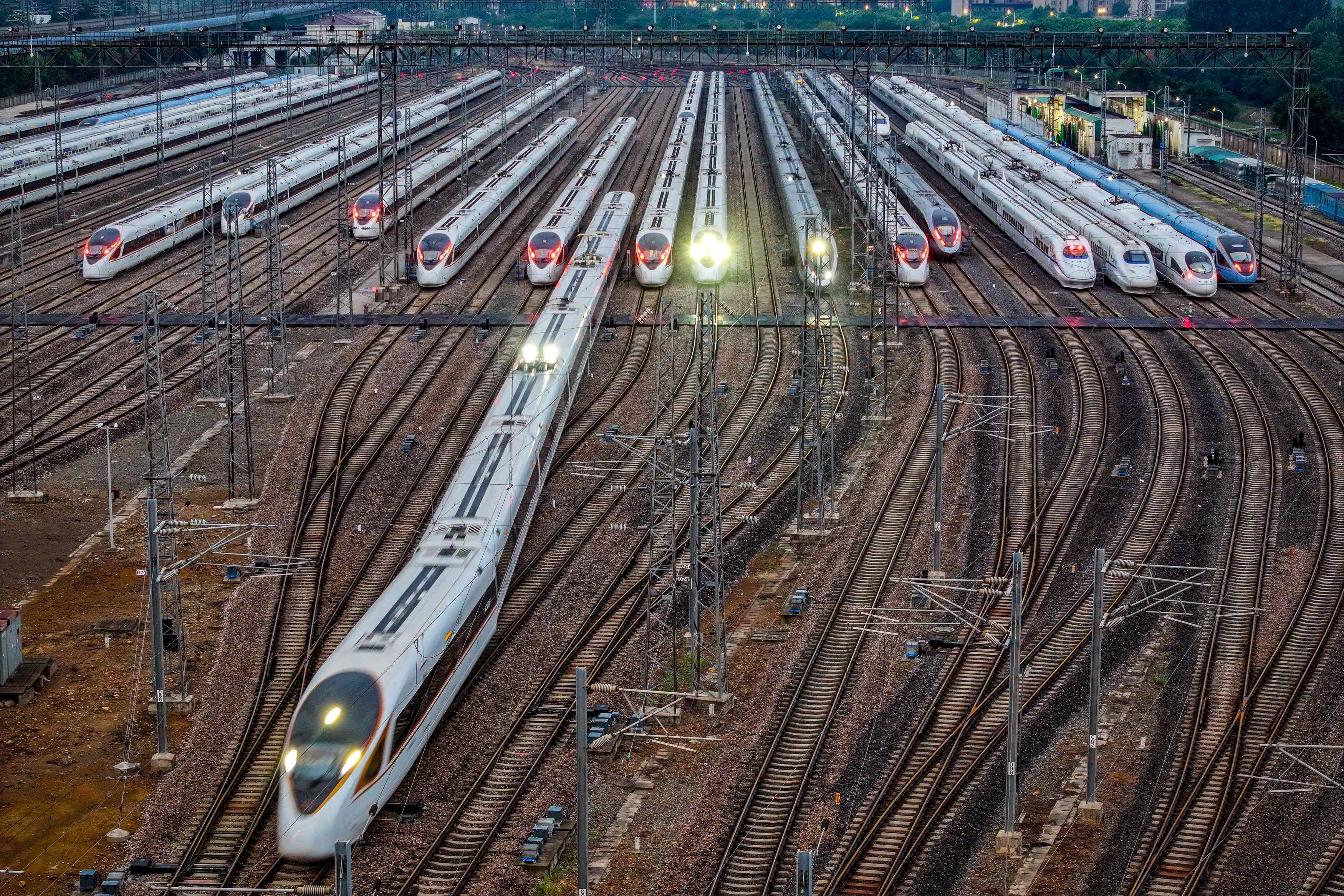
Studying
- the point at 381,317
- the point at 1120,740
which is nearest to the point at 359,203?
the point at 381,317

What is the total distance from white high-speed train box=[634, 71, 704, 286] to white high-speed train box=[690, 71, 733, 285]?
88cm

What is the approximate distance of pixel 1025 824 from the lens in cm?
2620

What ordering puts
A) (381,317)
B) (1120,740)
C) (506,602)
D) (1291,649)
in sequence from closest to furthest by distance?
(1120,740), (1291,649), (506,602), (381,317)

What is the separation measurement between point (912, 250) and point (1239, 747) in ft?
122

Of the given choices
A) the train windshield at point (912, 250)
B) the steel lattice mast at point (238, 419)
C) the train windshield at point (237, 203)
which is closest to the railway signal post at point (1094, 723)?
the steel lattice mast at point (238, 419)

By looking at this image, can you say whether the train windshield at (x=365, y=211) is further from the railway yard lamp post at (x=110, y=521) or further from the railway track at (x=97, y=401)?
the railway yard lamp post at (x=110, y=521)

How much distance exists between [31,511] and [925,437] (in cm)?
2181

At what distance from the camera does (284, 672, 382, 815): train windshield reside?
25.0 metres

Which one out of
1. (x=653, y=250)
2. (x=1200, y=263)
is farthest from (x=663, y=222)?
(x=1200, y=263)

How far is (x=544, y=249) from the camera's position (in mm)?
63938

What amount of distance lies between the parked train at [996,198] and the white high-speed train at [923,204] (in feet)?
6.62

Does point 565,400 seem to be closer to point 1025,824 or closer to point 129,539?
point 129,539

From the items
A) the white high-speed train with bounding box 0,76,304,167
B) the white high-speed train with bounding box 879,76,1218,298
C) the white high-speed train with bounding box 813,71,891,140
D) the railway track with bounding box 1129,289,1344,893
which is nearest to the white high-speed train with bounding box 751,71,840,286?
the white high-speed train with bounding box 813,71,891,140

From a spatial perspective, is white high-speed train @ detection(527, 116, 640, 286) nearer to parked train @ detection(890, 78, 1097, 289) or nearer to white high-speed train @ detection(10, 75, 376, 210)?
parked train @ detection(890, 78, 1097, 289)
